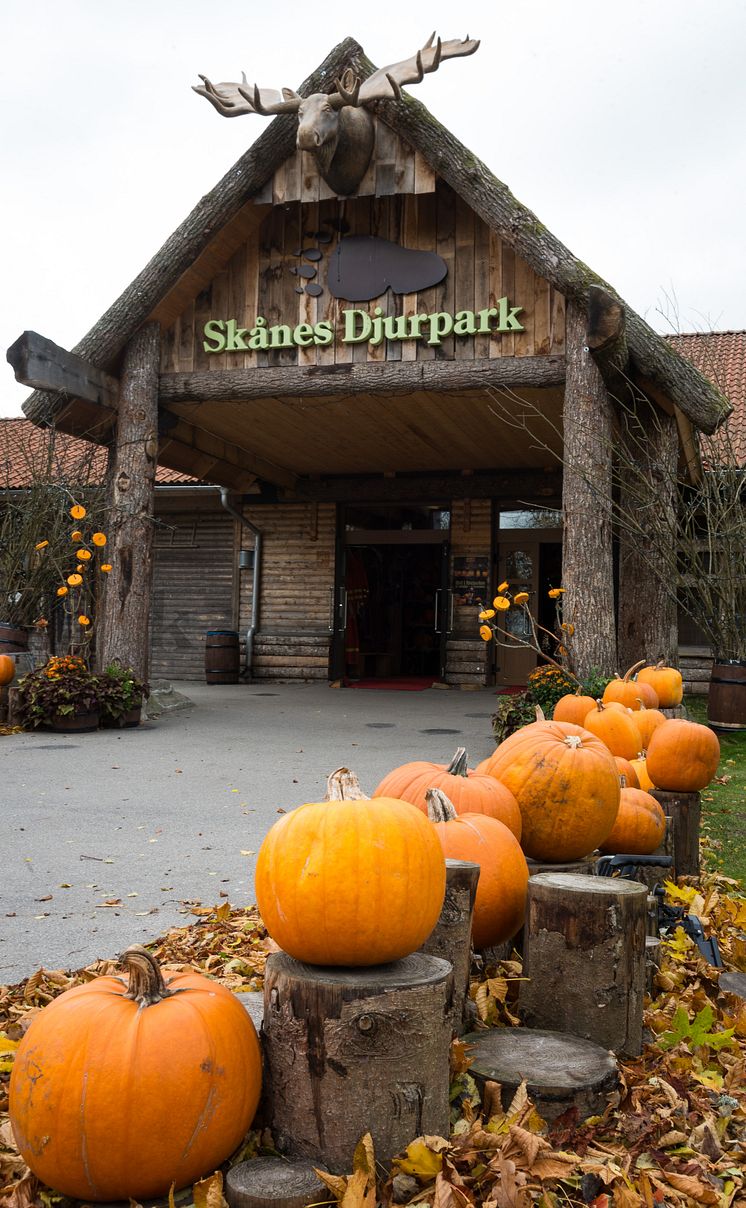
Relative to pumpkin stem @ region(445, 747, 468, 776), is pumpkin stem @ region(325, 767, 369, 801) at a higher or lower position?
higher

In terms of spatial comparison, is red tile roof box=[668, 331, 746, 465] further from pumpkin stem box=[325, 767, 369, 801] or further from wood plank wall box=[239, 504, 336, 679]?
pumpkin stem box=[325, 767, 369, 801]

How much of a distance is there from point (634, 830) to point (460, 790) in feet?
3.75

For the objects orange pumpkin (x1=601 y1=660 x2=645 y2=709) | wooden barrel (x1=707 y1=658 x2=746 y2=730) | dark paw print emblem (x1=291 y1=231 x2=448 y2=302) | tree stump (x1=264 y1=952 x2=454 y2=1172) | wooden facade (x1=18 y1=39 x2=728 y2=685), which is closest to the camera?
tree stump (x1=264 y1=952 x2=454 y2=1172)

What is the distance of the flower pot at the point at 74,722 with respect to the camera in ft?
30.7

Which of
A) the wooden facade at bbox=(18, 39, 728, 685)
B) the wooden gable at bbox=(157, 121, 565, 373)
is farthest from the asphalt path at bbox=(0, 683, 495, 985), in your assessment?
the wooden gable at bbox=(157, 121, 565, 373)

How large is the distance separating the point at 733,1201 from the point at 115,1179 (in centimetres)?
124

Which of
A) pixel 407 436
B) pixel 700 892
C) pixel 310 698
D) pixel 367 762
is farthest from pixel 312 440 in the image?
pixel 700 892

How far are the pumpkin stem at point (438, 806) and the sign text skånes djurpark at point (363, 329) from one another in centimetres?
727

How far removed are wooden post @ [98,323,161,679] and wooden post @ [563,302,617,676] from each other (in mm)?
4409

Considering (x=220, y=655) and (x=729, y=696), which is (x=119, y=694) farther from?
(x=729, y=696)

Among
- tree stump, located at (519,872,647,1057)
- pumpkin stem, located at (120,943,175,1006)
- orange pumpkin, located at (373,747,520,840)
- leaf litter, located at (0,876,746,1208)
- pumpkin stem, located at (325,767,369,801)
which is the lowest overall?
leaf litter, located at (0,876,746,1208)

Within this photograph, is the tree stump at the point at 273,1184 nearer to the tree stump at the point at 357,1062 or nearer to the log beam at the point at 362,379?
the tree stump at the point at 357,1062

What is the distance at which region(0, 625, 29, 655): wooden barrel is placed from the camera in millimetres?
11031

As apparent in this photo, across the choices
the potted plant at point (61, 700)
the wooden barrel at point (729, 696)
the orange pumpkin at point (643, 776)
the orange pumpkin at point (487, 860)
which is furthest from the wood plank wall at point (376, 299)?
the orange pumpkin at point (487, 860)
